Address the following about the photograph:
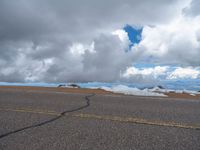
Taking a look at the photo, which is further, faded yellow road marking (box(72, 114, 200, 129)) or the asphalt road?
faded yellow road marking (box(72, 114, 200, 129))

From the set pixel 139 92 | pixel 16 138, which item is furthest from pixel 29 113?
pixel 139 92

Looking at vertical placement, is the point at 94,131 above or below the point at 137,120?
below

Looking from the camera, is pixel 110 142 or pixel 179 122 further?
pixel 179 122

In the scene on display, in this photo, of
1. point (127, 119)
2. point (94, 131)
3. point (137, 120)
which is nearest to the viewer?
A: point (94, 131)

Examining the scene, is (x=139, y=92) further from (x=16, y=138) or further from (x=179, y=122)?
(x=16, y=138)

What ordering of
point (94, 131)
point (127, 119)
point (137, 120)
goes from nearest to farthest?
point (94, 131) → point (137, 120) → point (127, 119)

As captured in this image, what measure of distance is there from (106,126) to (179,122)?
5.92 ft

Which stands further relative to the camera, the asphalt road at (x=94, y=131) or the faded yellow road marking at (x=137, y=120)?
the faded yellow road marking at (x=137, y=120)

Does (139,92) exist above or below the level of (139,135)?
above

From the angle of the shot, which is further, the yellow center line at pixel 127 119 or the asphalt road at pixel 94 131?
the yellow center line at pixel 127 119

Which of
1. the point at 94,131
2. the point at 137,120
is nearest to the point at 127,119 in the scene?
the point at 137,120

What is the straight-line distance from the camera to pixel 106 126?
532cm

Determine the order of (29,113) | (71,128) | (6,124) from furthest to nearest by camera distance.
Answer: (29,113)
(6,124)
(71,128)

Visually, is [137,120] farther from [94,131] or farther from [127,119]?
[94,131]
